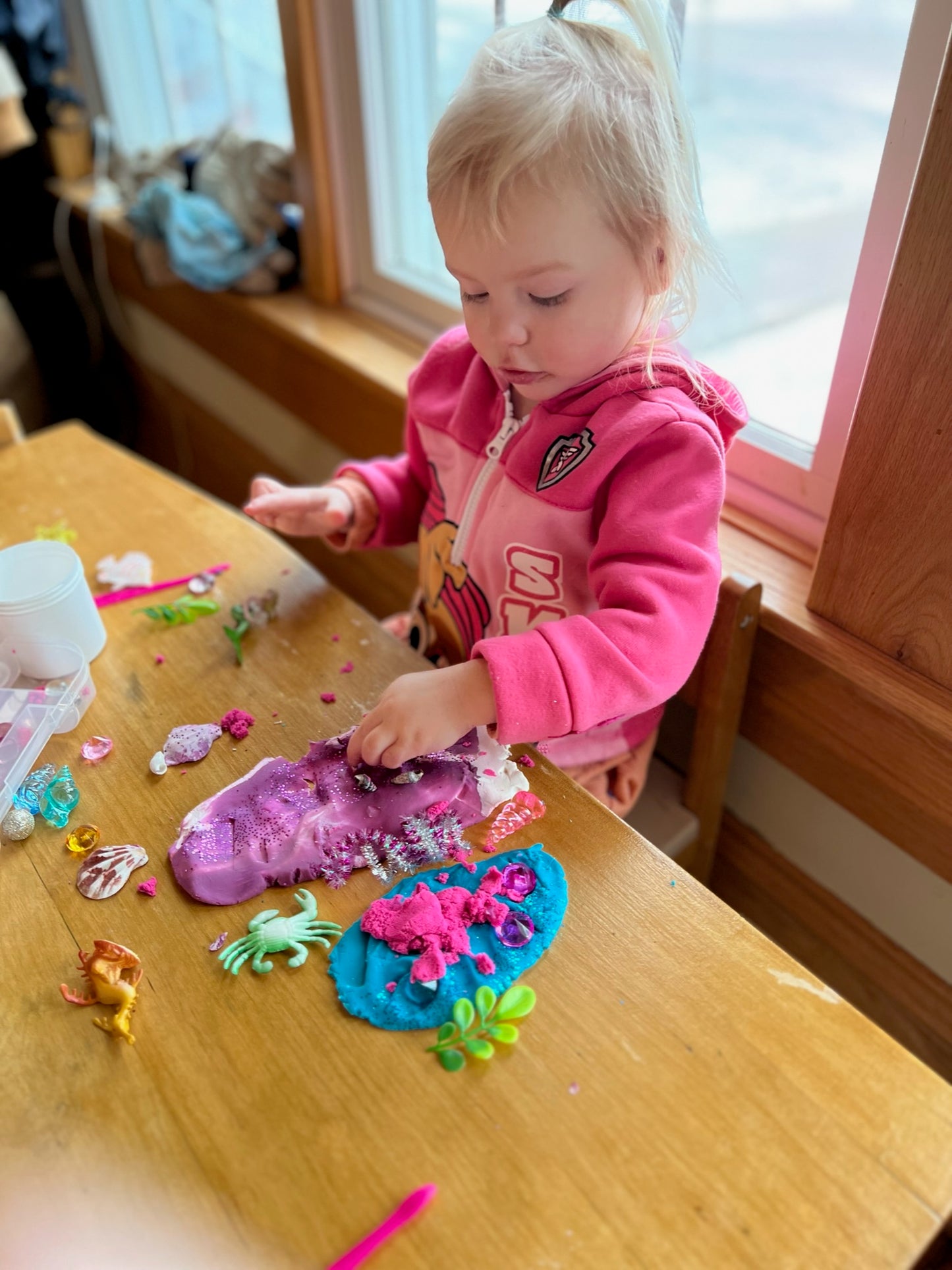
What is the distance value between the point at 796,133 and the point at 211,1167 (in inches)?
40.5

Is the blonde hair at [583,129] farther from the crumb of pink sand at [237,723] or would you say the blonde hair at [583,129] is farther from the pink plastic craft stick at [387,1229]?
the pink plastic craft stick at [387,1229]

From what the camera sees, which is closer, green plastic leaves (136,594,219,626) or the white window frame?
the white window frame

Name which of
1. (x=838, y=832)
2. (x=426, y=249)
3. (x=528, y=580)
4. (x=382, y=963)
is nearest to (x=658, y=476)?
(x=528, y=580)

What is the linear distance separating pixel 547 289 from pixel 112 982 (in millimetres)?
522

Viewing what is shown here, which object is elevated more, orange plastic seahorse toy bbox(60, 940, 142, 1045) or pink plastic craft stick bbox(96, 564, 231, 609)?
orange plastic seahorse toy bbox(60, 940, 142, 1045)

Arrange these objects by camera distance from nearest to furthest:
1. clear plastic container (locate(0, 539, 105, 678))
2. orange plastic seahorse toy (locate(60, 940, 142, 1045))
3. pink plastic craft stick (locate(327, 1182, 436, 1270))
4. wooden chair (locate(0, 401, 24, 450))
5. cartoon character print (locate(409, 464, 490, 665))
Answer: pink plastic craft stick (locate(327, 1182, 436, 1270)) < orange plastic seahorse toy (locate(60, 940, 142, 1045)) < clear plastic container (locate(0, 539, 105, 678)) < cartoon character print (locate(409, 464, 490, 665)) < wooden chair (locate(0, 401, 24, 450))

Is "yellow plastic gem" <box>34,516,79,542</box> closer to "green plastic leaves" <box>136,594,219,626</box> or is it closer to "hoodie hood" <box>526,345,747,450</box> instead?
"green plastic leaves" <box>136,594,219,626</box>

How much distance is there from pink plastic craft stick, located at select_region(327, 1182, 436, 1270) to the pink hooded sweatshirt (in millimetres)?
280

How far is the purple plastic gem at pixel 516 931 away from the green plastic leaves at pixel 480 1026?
0.03m

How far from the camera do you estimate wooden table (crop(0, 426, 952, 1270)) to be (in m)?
0.45

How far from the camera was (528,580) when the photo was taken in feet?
2.57

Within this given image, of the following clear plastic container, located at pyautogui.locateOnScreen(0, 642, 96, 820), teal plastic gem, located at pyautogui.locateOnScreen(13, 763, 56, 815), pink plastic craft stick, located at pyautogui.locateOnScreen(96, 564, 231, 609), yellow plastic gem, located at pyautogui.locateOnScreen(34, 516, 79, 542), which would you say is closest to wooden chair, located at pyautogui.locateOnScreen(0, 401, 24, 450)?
yellow plastic gem, located at pyautogui.locateOnScreen(34, 516, 79, 542)

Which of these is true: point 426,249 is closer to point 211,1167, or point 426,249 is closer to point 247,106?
point 247,106

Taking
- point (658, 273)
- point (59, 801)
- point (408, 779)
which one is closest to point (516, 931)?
point (408, 779)
